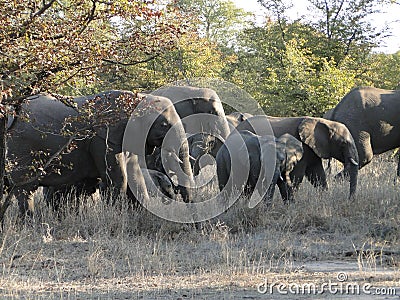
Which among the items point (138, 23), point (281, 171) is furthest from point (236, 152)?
point (138, 23)

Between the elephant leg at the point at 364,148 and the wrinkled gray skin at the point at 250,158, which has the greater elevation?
the wrinkled gray skin at the point at 250,158

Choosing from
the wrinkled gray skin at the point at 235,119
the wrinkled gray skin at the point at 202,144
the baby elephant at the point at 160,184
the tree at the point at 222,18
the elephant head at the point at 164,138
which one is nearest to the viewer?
the elephant head at the point at 164,138

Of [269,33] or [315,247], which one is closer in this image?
[315,247]

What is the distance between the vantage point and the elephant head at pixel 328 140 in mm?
16552

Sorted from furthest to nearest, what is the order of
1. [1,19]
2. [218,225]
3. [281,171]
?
[281,171]
[218,225]
[1,19]

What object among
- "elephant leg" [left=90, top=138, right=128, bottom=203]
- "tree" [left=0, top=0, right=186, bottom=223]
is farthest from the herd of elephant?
"tree" [left=0, top=0, right=186, bottom=223]

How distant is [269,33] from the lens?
30109 millimetres

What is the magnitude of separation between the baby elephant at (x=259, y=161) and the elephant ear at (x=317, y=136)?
3.61ft

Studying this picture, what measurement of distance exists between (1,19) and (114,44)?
1.35 m

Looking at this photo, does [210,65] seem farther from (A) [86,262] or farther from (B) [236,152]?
(A) [86,262]

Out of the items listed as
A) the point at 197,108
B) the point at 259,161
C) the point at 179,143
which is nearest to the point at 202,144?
the point at 197,108

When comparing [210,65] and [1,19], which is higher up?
A: [1,19]

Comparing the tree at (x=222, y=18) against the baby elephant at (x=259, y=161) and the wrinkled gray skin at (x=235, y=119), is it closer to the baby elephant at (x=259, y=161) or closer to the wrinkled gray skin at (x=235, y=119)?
the wrinkled gray skin at (x=235, y=119)

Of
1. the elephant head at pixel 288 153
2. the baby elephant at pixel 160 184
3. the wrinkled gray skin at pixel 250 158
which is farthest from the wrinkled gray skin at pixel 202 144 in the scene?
the baby elephant at pixel 160 184
